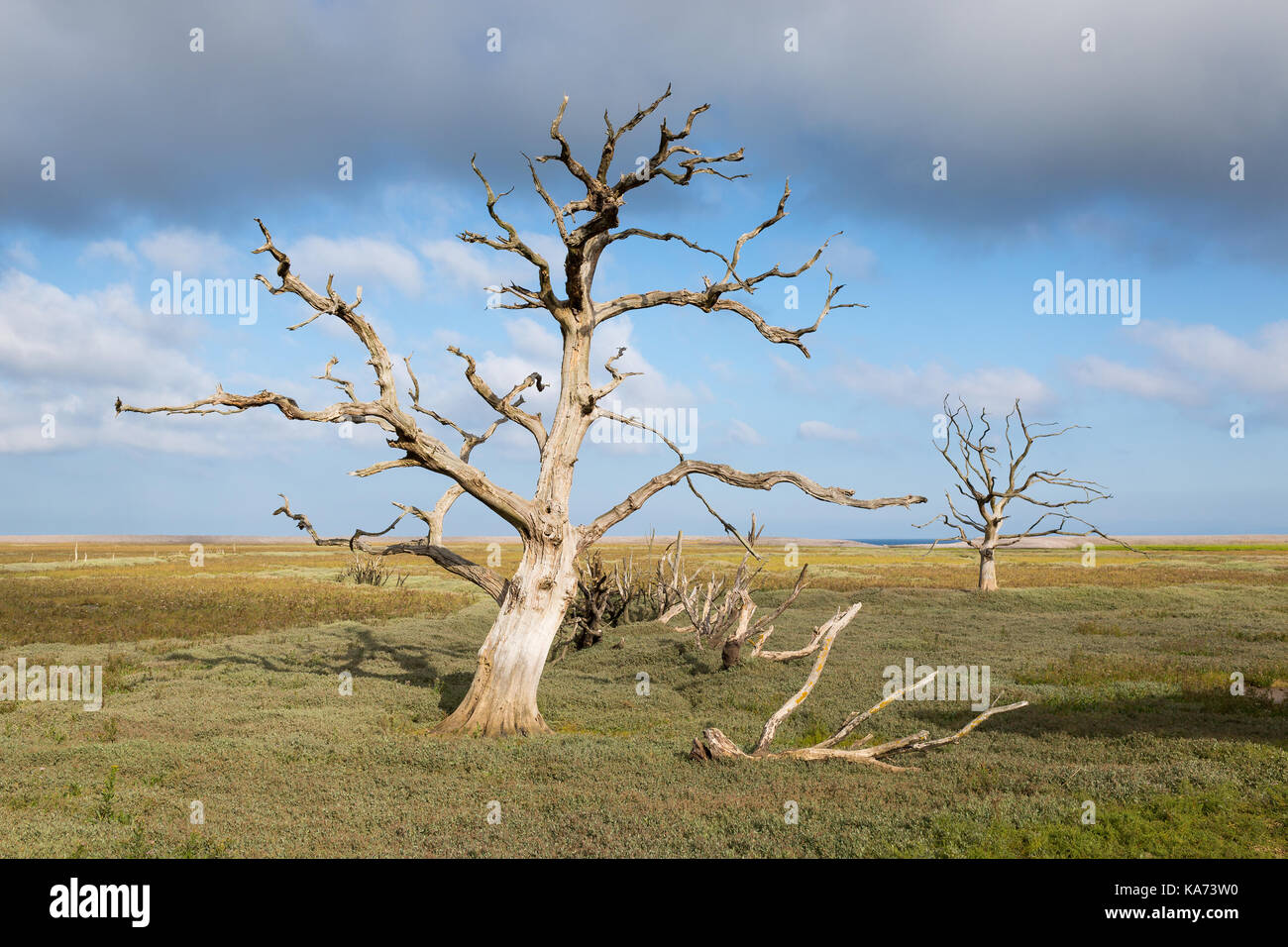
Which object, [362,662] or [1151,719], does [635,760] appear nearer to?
[1151,719]

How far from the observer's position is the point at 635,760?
38.3 ft

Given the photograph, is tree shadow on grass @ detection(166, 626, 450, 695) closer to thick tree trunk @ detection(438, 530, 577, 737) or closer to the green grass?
the green grass

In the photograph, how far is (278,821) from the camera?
8.93 meters

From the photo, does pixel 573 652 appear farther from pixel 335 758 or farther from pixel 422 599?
pixel 422 599

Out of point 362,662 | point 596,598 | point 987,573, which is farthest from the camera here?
point 987,573

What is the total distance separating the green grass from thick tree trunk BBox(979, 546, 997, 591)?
494 inches

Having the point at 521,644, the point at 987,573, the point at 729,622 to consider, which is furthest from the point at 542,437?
the point at 987,573

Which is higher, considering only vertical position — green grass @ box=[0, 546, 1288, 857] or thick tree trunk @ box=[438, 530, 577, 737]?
thick tree trunk @ box=[438, 530, 577, 737]

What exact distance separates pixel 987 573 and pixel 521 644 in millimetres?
29241

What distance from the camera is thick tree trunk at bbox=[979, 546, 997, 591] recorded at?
3594 cm

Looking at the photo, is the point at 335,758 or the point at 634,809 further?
the point at 335,758

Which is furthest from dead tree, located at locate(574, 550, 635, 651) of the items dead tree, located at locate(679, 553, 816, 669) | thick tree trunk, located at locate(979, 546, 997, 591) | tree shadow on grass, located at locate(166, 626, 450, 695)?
thick tree trunk, located at locate(979, 546, 997, 591)
